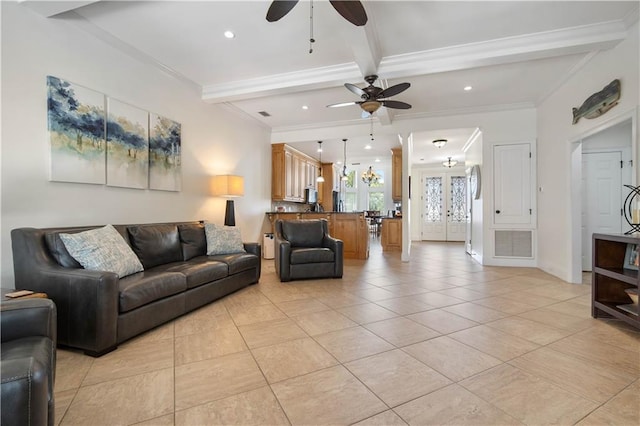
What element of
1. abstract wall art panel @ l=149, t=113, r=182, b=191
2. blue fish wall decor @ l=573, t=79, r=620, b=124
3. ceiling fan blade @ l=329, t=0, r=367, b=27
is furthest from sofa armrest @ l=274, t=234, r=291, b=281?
blue fish wall decor @ l=573, t=79, r=620, b=124

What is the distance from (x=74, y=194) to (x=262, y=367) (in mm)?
2636

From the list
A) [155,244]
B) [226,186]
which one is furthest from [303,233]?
[155,244]

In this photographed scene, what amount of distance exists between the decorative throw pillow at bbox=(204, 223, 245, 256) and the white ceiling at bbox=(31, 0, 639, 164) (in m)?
2.15

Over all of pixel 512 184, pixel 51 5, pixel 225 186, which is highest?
pixel 51 5

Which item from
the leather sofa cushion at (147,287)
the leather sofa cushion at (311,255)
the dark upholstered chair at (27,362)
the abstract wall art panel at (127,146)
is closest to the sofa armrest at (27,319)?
the dark upholstered chair at (27,362)

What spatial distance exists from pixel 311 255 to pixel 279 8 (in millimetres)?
3101

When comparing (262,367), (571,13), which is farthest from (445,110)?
(262,367)

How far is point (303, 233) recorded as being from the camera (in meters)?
4.91

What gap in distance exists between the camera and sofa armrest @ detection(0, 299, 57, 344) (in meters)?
1.42

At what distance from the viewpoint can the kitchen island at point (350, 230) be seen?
655cm

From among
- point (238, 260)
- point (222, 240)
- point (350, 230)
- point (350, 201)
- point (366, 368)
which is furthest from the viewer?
point (350, 201)

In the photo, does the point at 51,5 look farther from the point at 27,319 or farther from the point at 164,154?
the point at 27,319

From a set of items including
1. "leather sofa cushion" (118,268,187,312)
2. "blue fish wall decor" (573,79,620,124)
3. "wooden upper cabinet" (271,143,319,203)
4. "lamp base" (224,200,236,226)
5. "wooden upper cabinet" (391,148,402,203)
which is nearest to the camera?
"leather sofa cushion" (118,268,187,312)

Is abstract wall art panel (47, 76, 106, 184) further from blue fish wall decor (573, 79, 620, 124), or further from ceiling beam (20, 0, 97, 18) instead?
blue fish wall decor (573, 79, 620, 124)
